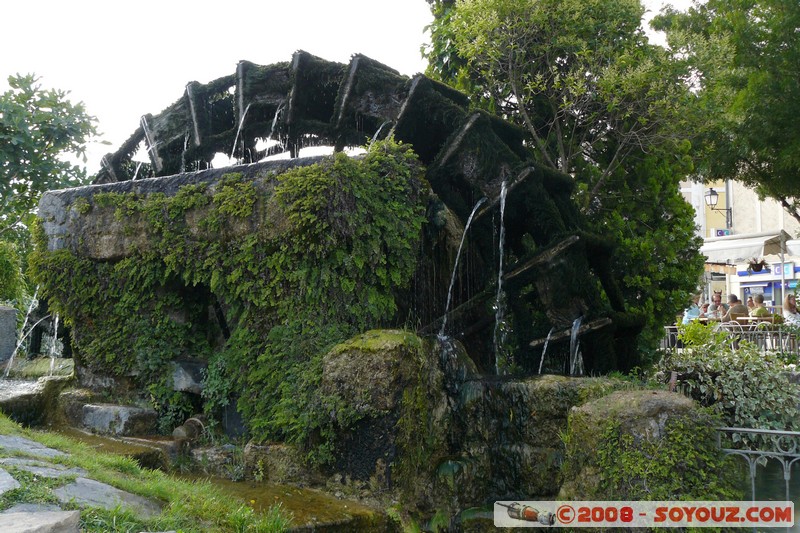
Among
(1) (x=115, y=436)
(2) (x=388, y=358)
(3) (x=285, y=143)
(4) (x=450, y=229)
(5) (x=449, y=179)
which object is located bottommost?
(1) (x=115, y=436)

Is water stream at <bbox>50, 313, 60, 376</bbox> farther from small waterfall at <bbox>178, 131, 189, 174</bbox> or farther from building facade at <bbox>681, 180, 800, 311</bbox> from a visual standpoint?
building facade at <bbox>681, 180, 800, 311</bbox>

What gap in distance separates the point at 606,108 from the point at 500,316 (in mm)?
3616

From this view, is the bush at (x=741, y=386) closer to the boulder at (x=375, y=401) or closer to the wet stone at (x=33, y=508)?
the boulder at (x=375, y=401)

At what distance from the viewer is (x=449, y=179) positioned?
8594 mm

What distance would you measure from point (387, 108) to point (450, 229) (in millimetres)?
2316

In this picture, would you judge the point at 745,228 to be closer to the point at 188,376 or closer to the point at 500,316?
the point at 500,316

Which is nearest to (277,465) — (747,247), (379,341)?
(379,341)

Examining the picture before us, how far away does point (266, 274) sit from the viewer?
6.86m

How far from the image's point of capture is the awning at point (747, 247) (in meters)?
15.3

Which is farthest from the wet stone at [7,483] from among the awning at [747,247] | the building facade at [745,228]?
the building facade at [745,228]

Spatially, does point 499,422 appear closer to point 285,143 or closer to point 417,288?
point 417,288

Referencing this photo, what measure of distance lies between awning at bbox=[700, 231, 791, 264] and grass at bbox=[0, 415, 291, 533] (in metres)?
12.8

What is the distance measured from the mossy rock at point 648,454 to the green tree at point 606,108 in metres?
5.01

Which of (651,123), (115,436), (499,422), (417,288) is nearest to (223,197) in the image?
(417,288)
